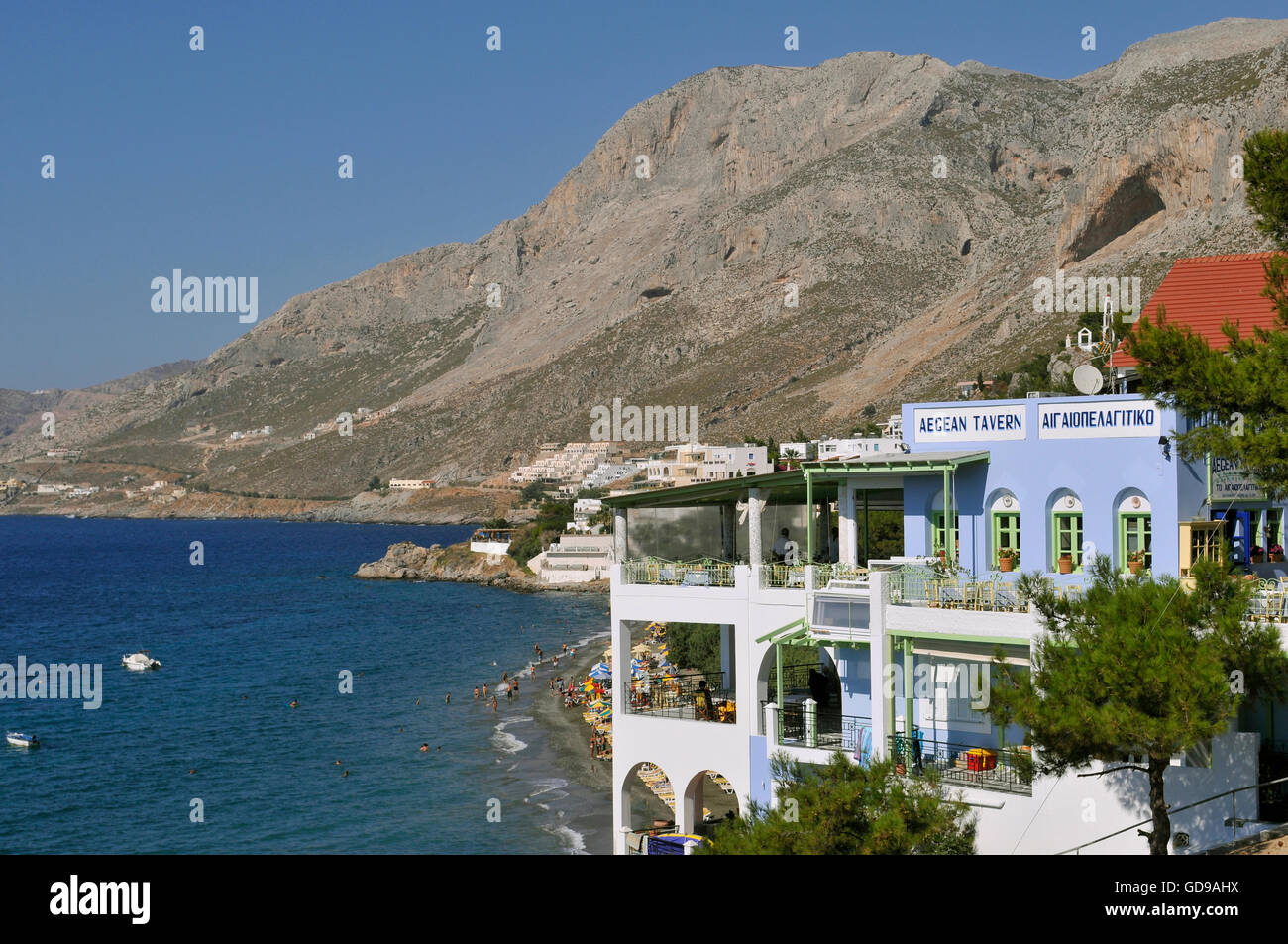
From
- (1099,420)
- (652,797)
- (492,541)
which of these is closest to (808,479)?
(1099,420)

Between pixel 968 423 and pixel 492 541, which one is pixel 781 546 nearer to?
pixel 968 423

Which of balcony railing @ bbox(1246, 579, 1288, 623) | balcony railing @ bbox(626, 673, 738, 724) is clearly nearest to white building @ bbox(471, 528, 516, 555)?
balcony railing @ bbox(626, 673, 738, 724)

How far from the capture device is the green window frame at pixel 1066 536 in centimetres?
1759

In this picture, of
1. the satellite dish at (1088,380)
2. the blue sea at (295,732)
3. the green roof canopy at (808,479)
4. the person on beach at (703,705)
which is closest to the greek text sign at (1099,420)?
the green roof canopy at (808,479)

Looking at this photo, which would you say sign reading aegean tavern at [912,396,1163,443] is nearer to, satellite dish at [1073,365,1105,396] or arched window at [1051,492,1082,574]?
arched window at [1051,492,1082,574]

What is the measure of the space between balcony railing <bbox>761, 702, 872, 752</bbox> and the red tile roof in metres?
7.15

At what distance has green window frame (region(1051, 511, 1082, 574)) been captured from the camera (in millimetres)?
17594

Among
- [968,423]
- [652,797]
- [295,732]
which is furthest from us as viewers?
[295,732]

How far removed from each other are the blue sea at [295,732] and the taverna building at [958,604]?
14163 millimetres

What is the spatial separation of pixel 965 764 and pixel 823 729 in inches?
92.5

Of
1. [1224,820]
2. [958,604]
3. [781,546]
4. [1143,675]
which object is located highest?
Result: [781,546]

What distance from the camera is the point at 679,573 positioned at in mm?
20281
